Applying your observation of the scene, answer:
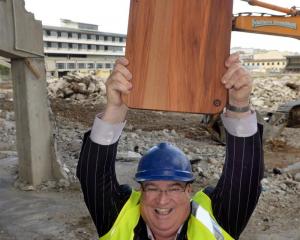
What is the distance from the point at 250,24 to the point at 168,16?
10.8 metres

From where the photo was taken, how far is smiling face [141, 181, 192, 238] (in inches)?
70.7

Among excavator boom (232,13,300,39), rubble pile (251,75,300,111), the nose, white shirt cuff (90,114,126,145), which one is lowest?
rubble pile (251,75,300,111)

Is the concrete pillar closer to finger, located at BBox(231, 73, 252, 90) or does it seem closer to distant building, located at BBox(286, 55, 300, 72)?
finger, located at BBox(231, 73, 252, 90)

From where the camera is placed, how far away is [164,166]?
183 centimetres

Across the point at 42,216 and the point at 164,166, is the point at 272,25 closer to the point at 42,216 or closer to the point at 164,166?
the point at 42,216

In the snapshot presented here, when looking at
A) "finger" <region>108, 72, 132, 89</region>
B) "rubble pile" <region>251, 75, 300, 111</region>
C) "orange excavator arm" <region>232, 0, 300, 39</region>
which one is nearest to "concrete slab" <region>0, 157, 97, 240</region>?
"finger" <region>108, 72, 132, 89</region>

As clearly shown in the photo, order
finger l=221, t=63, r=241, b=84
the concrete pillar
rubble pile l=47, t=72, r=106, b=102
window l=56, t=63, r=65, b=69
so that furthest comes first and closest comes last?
window l=56, t=63, r=65, b=69, rubble pile l=47, t=72, r=106, b=102, the concrete pillar, finger l=221, t=63, r=241, b=84

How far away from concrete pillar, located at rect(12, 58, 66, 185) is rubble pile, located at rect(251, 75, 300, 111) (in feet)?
45.6

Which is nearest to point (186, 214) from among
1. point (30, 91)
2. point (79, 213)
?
point (79, 213)

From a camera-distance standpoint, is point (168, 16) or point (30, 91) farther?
point (30, 91)

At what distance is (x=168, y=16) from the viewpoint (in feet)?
5.34

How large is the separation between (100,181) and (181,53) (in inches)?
27.0

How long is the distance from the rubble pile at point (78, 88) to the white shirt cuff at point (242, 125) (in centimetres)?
1912

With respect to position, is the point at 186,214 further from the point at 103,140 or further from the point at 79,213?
the point at 79,213
